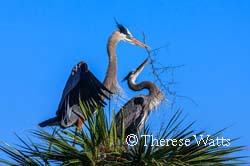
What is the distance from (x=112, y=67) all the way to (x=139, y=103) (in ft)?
2.62

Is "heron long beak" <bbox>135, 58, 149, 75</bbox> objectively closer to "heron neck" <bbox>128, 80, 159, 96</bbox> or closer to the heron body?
"heron neck" <bbox>128, 80, 159, 96</bbox>

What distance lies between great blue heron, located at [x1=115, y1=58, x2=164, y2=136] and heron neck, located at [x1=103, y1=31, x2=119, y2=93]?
1.52 feet

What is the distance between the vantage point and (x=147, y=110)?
11.0m

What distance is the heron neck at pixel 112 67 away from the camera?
10492mm

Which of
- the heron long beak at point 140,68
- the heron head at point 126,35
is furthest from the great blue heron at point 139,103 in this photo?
the heron head at point 126,35

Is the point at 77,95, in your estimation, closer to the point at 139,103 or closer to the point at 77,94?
the point at 77,94

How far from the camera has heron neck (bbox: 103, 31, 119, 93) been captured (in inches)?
413

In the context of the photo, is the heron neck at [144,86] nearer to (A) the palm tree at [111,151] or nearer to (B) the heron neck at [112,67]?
(B) the heron neck at [112,67]

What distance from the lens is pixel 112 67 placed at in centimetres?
1073

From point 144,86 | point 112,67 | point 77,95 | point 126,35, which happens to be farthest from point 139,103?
Result: point 77,95

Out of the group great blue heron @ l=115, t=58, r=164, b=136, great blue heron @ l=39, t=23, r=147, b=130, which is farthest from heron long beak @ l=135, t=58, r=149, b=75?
great blue heron @ l=39, t=23, r=147, b=130

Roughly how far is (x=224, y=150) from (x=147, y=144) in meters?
0.70

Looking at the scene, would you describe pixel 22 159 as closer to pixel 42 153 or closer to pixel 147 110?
pixel 42 153

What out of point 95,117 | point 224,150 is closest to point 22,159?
point 95,117
